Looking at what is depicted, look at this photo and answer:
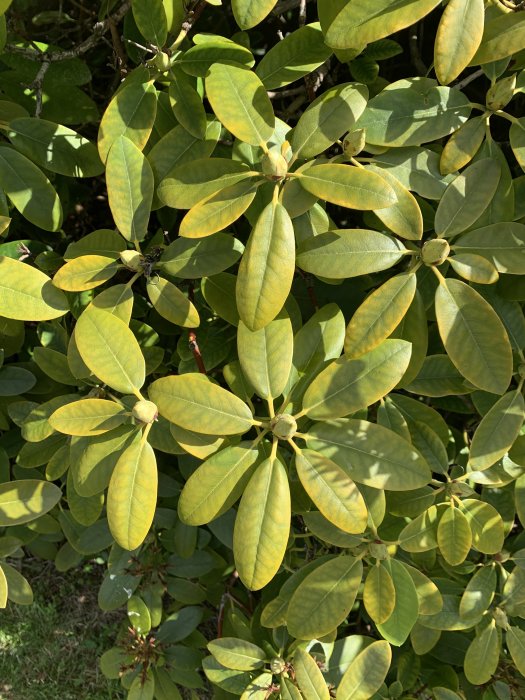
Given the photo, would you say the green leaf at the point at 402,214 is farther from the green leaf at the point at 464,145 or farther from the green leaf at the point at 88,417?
the green leaf at the point at 88,417

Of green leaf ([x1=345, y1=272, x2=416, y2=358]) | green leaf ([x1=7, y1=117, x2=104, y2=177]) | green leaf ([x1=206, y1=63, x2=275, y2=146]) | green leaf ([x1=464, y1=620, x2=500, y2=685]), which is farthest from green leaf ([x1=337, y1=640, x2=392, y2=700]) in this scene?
green leaf ([x1=7, y1=117, x2=104, y2=177])

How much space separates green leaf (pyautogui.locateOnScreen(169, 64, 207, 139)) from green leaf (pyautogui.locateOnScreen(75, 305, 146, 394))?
37 cm

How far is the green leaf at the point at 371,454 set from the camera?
3.18ft

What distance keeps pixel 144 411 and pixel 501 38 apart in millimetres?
810

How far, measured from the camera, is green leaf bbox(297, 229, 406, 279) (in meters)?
0.95

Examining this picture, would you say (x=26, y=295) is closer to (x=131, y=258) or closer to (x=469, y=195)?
(x=131, y=258)

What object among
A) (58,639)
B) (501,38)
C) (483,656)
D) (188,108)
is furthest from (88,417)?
(58,639)

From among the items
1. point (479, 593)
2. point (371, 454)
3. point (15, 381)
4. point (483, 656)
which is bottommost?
point (483, 656)

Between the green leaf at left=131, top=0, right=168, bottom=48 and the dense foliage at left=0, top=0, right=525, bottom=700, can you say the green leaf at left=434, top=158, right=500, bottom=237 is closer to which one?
the dense foliage at left=0, top=0, right=525, bottom=700

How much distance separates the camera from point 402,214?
0.96 meters

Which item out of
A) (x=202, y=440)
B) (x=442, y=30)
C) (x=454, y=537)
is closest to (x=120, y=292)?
(x=202, y=440)

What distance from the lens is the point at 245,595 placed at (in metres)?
1.77

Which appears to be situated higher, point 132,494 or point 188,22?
point 188,22

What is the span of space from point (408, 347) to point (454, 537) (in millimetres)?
425
